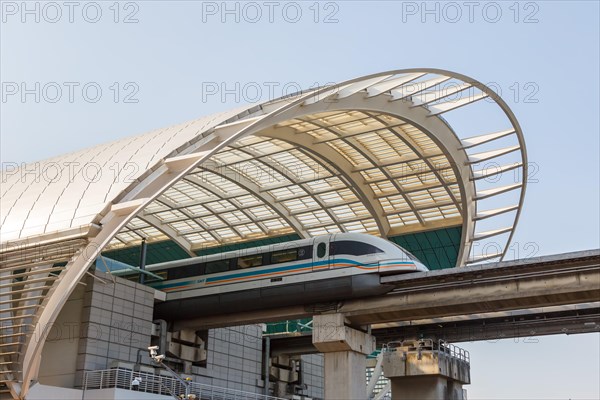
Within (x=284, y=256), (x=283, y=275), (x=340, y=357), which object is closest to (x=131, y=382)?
(x=283, y=275)

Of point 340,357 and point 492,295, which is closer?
point 492,295

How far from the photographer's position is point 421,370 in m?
33.2

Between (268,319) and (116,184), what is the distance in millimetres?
9497

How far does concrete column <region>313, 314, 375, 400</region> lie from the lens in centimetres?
3198

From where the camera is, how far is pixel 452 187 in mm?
49156

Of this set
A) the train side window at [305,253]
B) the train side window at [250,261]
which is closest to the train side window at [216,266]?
the train side window at [250,261]

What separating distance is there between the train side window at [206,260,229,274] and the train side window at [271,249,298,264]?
8.76ft

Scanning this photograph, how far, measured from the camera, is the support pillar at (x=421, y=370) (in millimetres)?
33281

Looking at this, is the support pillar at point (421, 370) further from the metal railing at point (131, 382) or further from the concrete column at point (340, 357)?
the metal railing at point (131, 382)

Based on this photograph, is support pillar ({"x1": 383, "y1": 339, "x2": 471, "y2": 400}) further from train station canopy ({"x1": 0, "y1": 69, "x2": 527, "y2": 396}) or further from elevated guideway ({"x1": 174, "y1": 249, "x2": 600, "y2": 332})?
train station canopy ({"x1": 0, "y1": 69, "x2": 527, "y2": 396})

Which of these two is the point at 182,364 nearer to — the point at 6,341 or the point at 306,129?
the point at 6,341

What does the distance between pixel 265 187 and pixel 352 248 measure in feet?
59.6

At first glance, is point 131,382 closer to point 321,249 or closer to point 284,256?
point 284,256

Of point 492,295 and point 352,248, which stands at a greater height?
point 352,248
